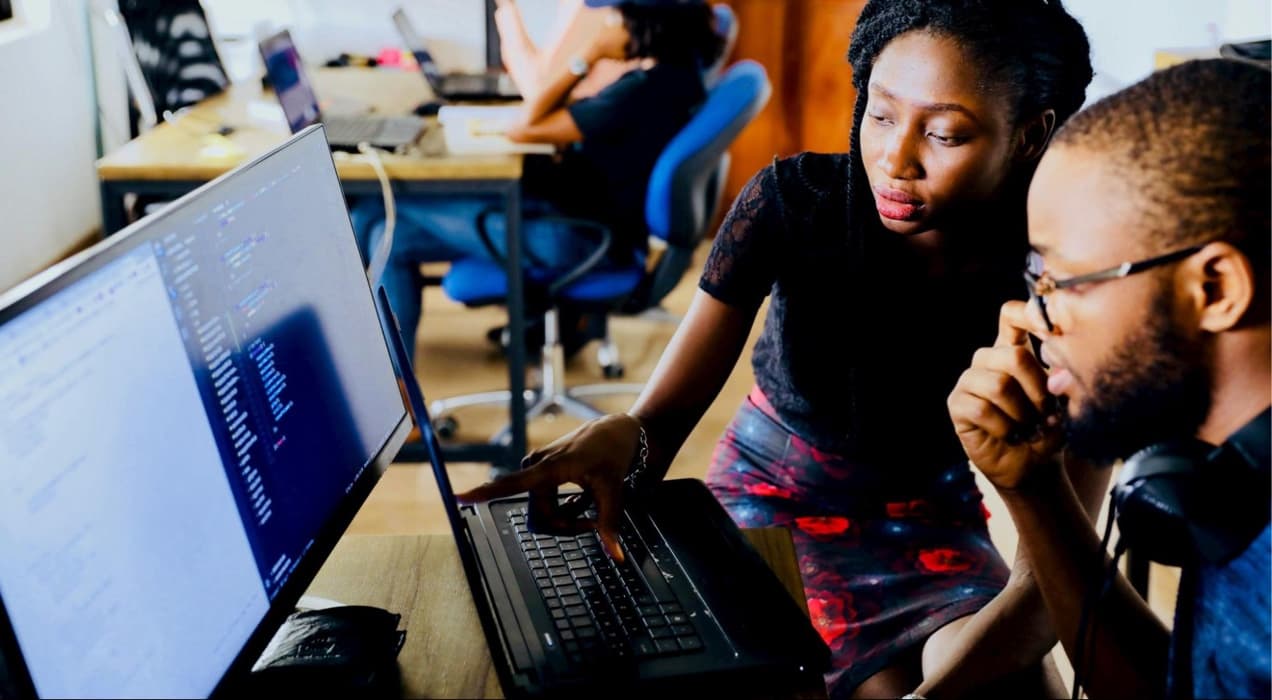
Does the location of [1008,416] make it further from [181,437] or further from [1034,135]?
[181,437]

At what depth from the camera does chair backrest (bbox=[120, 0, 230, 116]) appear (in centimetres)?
295

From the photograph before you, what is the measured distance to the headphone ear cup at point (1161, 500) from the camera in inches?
30.6

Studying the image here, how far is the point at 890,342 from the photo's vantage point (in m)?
1.40

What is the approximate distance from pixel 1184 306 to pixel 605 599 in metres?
0.47

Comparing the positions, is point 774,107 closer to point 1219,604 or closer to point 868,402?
point 868,402

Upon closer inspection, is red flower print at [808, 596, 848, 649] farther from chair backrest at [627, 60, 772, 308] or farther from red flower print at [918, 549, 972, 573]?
chair backrest at [627, 60, 772, 308]

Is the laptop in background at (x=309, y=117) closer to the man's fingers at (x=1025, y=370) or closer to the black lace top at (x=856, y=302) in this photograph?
the black lace top at (x=856, y=302)

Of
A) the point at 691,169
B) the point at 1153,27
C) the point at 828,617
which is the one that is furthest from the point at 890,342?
the point at 1153,27

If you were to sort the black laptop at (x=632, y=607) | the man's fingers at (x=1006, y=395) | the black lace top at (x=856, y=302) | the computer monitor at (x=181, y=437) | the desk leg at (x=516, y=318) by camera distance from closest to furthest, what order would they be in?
1. the computer monitor at (x=181, y=437)
2. the black laptop at (x=632, y=607)
3. the man's fingers at (x=1006, y=395)
4. the black lace top at (x=856, y=302)
5. the desk leg at (x=516, y=318)

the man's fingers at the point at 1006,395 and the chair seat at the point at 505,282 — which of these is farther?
the chair seat at the point at 505,282

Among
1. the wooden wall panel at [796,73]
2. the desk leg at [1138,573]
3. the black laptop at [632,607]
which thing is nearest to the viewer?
the black laptop at [632,607]

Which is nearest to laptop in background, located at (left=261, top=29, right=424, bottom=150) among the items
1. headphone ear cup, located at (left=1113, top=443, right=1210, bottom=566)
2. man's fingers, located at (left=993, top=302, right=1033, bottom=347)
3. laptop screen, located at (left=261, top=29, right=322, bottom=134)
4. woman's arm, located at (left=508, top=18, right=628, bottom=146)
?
laptop screen, located at (left=261, top=29, right=322, bottom=134)

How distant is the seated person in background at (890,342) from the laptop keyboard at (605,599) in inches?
4.3

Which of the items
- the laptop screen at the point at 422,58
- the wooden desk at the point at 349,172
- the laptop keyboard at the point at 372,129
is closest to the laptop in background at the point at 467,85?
the laptop screen at the point at 422,58
